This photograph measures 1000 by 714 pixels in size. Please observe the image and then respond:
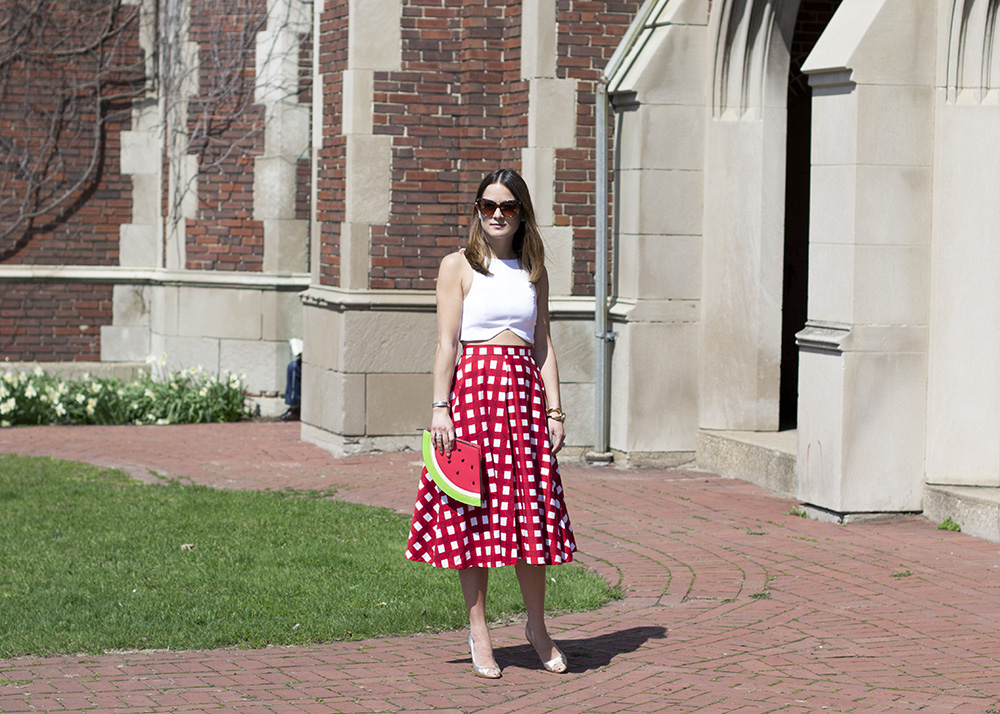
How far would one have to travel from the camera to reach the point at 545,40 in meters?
10.7

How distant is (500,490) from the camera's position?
5.32 metres

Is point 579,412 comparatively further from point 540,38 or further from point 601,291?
point 540,38

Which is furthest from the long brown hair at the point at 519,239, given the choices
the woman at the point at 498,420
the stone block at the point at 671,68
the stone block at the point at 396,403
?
the stone block at the point at 396,403

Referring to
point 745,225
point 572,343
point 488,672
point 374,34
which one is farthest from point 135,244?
point 488,672

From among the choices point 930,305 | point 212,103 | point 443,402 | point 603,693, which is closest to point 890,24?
point 930,305

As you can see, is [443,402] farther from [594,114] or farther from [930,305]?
[594,114]

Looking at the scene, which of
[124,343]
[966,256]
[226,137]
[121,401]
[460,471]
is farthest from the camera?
[124,343]

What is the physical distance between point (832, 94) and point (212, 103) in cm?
809

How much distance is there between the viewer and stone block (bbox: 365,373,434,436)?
440 inches

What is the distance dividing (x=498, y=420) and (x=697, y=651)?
124 cm

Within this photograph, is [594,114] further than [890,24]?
Yes

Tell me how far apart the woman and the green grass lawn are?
0.78 m

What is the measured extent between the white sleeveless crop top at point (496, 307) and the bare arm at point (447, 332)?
37mm

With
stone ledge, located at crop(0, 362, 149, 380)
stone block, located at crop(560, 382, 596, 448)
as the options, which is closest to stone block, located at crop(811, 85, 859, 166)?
stone block, located at crop(560, 382, 596, 448)
